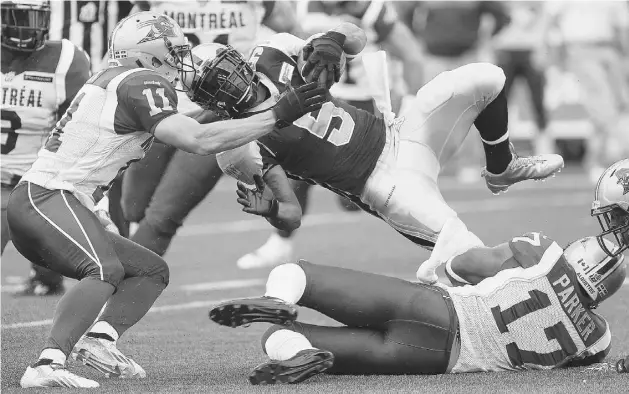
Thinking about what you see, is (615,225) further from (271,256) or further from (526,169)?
(271,256)

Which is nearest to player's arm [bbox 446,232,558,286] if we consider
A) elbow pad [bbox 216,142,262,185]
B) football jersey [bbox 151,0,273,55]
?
elbow pad [bbox 216,142,262,185]

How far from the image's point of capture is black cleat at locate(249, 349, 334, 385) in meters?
4.51

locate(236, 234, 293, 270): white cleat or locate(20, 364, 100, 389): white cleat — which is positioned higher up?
locate(20, 364, 100, 389): white cleat

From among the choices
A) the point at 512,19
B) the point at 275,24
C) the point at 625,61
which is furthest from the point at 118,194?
the point at 625,61

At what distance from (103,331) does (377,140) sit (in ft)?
5.04

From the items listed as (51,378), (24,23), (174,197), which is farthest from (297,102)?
(24,23)

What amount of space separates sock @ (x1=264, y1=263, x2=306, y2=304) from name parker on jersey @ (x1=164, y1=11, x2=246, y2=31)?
376 centimetres

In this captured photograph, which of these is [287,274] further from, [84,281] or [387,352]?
[84,281]

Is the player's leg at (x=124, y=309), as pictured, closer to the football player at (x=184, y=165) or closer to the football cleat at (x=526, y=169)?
the football player at (x=184, y=165)

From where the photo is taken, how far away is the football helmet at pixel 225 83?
516cm

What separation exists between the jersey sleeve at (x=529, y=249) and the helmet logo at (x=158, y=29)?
1644mm

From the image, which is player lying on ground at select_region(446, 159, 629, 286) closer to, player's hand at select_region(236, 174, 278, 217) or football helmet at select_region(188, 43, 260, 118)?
player's hand at select_region(236, 174, 278, 217)

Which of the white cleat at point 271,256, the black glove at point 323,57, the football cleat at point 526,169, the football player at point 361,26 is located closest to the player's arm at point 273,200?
the black glove at point 323,57

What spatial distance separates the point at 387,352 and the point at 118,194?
149 inches
